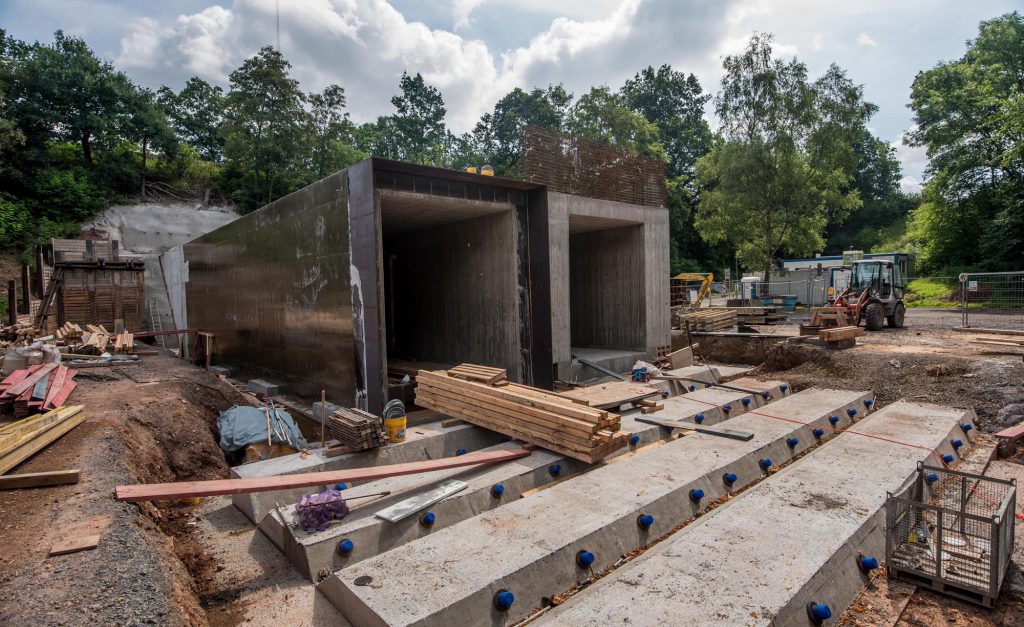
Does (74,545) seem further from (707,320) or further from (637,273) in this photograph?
(707,320)

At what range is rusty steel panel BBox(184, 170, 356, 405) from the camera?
920cm

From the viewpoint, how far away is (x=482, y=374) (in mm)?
8430

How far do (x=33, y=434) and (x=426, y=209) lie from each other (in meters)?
6.96

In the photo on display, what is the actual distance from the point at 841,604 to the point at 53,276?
2723 centimetres

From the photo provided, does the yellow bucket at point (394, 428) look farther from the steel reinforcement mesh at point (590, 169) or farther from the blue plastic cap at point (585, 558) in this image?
the steel reinforcement mesh at point (590, 169)

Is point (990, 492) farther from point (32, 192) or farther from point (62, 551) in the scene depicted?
point (32, 192)

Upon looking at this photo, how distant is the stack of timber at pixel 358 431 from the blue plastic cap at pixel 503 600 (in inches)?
137

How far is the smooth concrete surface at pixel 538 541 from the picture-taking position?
3686 mm

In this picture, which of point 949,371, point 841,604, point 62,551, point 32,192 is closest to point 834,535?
point 841,604

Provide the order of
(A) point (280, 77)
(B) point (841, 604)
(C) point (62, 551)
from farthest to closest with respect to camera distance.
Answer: (A) point (280, 77), (B) point (841, 604), (C) point (62, 551)

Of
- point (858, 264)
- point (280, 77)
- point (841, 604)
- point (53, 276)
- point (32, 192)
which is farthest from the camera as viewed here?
point (280, 77)

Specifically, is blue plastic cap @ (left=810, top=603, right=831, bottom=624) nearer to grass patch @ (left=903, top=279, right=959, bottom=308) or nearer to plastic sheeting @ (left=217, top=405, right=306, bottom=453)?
plastic sheeting @ (left=217, top=405, right=306, bottom=453)

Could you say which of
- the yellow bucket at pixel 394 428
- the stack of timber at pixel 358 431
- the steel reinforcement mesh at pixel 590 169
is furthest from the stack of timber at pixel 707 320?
the stack of timber at pixel 358 431

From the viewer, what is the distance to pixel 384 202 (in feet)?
31.3
